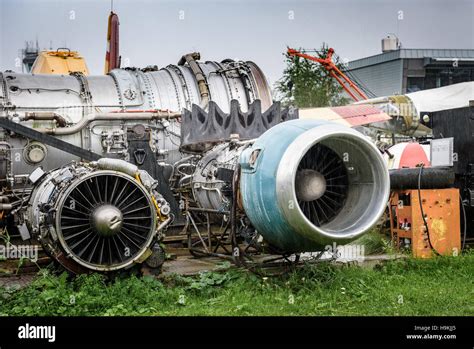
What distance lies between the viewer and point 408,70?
11633 mm

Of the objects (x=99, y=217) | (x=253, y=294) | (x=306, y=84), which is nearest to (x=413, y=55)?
(x=306, y=84)

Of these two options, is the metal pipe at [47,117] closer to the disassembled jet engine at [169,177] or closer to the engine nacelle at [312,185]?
the disassembled jet engine at [169,177]

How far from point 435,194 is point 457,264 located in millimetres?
1086

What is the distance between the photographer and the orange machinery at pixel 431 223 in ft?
28.8

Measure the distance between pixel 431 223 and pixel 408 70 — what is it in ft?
12.5

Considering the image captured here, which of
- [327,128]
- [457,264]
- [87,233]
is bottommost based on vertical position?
[457,264]

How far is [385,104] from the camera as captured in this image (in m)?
14.5

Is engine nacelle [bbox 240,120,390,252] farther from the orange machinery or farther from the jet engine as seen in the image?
the orange machinery

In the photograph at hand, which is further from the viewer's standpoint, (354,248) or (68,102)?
(68,102)

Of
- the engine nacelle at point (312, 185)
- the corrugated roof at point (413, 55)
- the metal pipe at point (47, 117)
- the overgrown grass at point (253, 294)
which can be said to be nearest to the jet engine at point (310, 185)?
the engine nacelle at point (312, 185)

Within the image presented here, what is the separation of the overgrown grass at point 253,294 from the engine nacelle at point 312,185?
528mm
